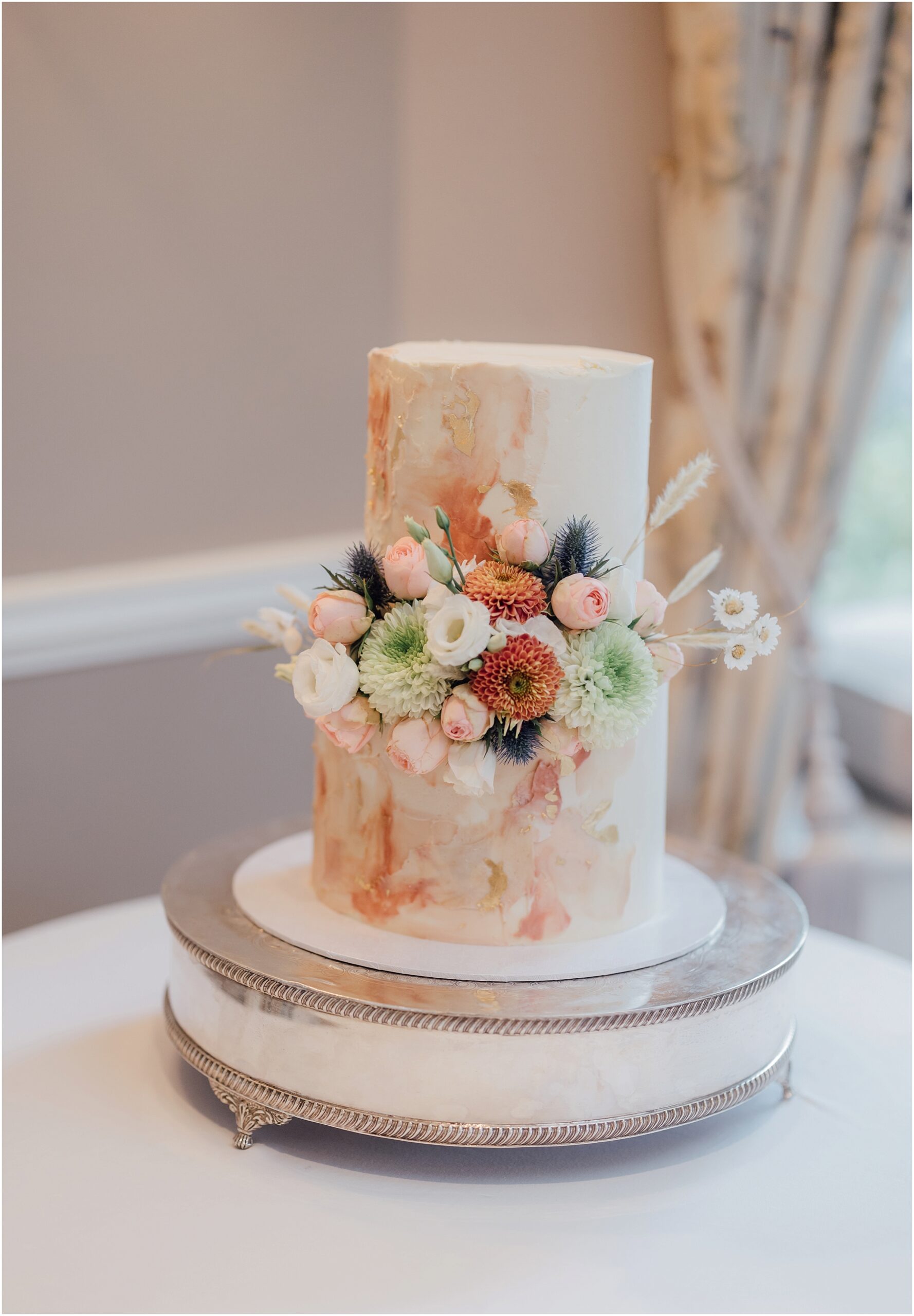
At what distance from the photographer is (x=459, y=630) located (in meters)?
0.84

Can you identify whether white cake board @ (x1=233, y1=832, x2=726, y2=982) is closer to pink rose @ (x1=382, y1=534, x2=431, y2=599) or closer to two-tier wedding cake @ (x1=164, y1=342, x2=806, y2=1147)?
two-tier wedding cake @ (x1=164, y1=342, x2=806, y2=1147)

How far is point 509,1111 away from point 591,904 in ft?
0.54

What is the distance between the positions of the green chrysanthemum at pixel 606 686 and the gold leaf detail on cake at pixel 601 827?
7 centimetres

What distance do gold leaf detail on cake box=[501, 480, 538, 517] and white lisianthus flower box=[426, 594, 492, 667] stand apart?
90 mm

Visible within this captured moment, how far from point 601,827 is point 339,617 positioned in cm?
25

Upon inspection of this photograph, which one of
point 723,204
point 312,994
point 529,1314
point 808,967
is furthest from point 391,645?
point 723,204

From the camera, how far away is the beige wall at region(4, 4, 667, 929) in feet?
4.58

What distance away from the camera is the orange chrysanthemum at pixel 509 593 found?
2.77 ft

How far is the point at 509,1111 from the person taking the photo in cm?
83

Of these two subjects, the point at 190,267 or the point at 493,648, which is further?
the point at 190,267

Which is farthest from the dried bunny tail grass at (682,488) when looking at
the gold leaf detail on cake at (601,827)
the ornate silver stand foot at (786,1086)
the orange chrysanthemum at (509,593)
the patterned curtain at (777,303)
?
the patterned curtain at (777,303)

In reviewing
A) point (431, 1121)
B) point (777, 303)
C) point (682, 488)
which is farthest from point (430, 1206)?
point (777, 303)

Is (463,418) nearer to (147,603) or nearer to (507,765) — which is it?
(507,765)

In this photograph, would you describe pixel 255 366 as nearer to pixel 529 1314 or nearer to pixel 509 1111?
pixel 509 1111
